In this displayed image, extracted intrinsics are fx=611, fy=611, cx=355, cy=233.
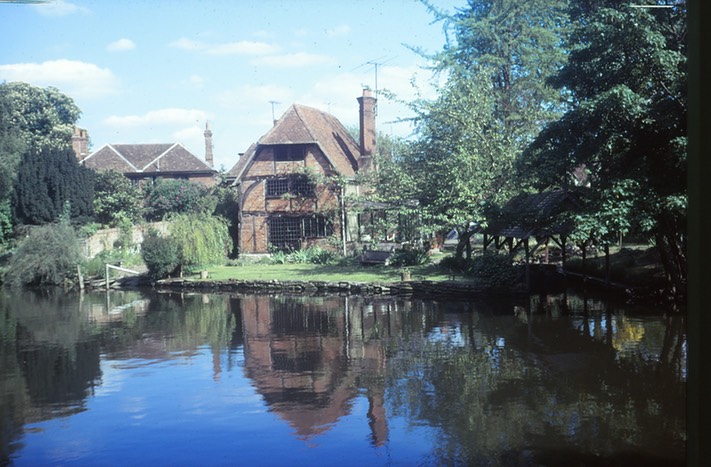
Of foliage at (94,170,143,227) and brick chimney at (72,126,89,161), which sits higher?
brick chimney at (72,126,89,161)

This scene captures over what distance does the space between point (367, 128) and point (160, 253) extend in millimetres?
13132

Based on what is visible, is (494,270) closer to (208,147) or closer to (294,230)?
(294,230)

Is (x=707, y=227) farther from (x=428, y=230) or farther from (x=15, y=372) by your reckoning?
(x=428, y=230)

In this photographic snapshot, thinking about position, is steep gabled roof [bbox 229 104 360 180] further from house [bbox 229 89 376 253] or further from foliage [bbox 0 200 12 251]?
foliage [bbox 0 200 12 251]

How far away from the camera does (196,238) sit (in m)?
28.8

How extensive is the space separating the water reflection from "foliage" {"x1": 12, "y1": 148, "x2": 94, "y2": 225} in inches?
488

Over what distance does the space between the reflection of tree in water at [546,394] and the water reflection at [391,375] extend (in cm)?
4

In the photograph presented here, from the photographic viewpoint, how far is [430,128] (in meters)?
27.2


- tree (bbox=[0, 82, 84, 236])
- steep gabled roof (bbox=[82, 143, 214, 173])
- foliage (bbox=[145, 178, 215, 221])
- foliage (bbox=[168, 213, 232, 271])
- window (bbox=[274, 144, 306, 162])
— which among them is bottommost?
foliage (bbox=[168, 213, 232, 271])

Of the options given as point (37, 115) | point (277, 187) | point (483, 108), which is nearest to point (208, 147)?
point (37, 115)

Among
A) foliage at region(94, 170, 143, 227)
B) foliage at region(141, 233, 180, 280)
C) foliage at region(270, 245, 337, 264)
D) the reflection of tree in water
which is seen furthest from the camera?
foliage at region(94, 170, 143, 227)

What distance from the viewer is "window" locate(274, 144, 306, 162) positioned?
33.2m

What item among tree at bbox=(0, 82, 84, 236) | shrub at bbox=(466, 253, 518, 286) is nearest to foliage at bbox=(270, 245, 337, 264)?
shrub at bbox=(466, 253, 518, 286)

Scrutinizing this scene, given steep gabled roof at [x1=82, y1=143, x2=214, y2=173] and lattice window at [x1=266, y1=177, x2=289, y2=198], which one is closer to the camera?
lattice window at [x1=266, y1=177, x2=289, y2=198]
